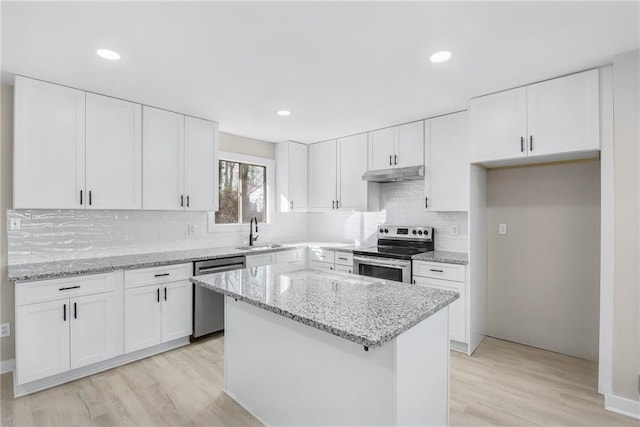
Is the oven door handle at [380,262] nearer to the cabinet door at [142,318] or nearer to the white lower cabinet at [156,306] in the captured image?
the white lower cabinet at [156,306]

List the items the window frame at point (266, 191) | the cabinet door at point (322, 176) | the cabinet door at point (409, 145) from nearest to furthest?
the cabinet door at point (409, 145) → the window frame at point (266, 191) → the cabinet door at point (322, 176)

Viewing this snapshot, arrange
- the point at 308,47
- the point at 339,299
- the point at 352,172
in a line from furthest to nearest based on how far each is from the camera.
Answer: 1. the point at 352,172
2. the point at 308,47
3. the point at 339,299

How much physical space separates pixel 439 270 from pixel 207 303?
2.44m

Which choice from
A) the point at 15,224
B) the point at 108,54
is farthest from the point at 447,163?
the point at 15,224

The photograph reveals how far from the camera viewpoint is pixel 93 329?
270cm

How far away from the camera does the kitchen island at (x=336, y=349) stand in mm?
1399

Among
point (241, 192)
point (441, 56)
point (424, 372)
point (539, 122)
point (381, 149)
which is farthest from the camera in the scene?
point (241, 192)

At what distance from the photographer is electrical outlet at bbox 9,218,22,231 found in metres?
2.74

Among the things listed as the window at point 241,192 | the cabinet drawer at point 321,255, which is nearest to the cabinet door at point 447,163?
the cabinet drawer at point 321,255

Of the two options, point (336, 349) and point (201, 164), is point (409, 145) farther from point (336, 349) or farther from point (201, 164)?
point (336, 349)

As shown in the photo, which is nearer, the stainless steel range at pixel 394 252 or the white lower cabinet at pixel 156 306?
the white lower cabinet at pixel 156 306

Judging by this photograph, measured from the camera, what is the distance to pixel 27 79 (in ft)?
8.41

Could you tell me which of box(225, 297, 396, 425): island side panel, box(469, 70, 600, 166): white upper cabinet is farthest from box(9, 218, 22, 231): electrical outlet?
box(469, 70, 600, 166): white upper cabinet

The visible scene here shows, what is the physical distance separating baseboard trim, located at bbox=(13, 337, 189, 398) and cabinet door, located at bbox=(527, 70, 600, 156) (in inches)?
149
